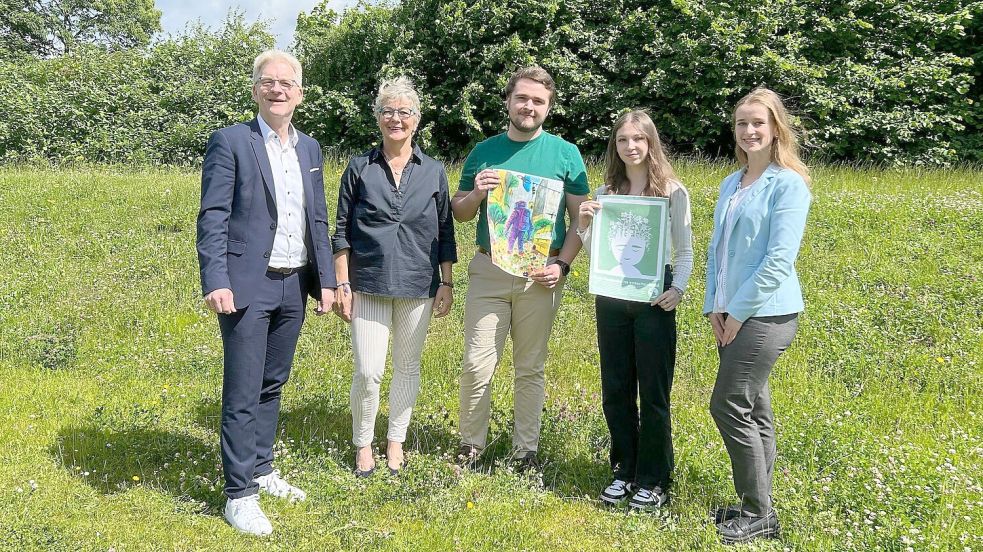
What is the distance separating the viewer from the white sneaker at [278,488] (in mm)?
4246

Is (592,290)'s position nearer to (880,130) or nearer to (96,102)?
(880,130)

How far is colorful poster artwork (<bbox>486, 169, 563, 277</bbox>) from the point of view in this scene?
4324 mm

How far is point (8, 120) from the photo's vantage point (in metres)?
17.2

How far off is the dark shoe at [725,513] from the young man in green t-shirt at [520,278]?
123 centimetres

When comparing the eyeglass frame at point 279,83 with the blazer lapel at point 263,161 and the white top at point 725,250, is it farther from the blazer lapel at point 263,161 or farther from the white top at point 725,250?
the white top at point 725,250

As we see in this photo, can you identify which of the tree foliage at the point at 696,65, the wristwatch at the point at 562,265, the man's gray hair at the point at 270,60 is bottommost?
the wristwatch at the point at 562,265

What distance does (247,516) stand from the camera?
12.8 feet

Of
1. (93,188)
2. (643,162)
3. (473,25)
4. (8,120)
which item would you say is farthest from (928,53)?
(8,120)

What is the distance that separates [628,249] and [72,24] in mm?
52932

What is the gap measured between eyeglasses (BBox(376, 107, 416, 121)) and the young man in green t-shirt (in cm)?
50

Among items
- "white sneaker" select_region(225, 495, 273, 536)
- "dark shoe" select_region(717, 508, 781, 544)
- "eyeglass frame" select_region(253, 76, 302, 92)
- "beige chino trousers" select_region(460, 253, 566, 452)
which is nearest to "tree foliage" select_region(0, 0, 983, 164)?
"beige chino trousers" select_region(460, 253, 566, 452)

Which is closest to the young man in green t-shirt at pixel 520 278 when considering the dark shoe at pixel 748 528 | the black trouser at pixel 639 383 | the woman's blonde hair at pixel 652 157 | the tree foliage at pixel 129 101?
the woman's blonde hair at pixel 652 157

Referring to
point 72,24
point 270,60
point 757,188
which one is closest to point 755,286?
point 757,188

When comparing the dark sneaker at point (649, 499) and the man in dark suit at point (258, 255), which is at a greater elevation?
the man in dark suit at point (258, 255)
